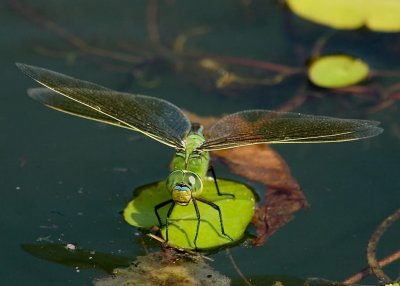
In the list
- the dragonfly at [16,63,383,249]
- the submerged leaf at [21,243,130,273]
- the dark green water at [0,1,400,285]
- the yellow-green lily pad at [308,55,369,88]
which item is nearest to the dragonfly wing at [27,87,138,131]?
the dragonfly at [16,63,383,249]

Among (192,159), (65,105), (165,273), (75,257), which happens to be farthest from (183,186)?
(65,105)

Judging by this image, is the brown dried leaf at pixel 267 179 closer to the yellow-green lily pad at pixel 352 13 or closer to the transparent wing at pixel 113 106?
the transparent wing at pixel 113 106

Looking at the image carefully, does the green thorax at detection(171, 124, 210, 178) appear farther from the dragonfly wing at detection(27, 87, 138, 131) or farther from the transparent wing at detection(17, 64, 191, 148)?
the dragonfly wing at detection(27, 87, 138, 131)

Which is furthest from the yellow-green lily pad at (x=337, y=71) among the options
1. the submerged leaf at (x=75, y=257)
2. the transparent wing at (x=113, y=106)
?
the submerged leaf at (x=75, y=257)

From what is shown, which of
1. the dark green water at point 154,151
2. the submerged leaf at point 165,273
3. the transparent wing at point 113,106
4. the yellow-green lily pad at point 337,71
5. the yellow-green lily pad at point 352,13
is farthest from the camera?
the yellow-green lily pad at point 352,13

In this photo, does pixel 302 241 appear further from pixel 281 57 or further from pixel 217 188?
pixel 281 57

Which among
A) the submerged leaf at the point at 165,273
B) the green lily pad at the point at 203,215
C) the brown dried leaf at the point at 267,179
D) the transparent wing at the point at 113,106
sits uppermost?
Result: the transparent wing at the point at 113,106

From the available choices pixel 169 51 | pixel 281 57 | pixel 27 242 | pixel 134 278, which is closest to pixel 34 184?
pixel 27 242

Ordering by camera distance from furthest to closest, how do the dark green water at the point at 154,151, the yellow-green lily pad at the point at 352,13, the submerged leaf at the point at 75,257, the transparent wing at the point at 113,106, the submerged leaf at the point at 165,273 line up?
the yellow-green lily pad at the point at 352,13 < the transparent wing at the point at 113,106 < the dark green water at the point at 154,151 < the submerged leaf at the point at 75,257 < the submerged leaf at the point at 165,273
